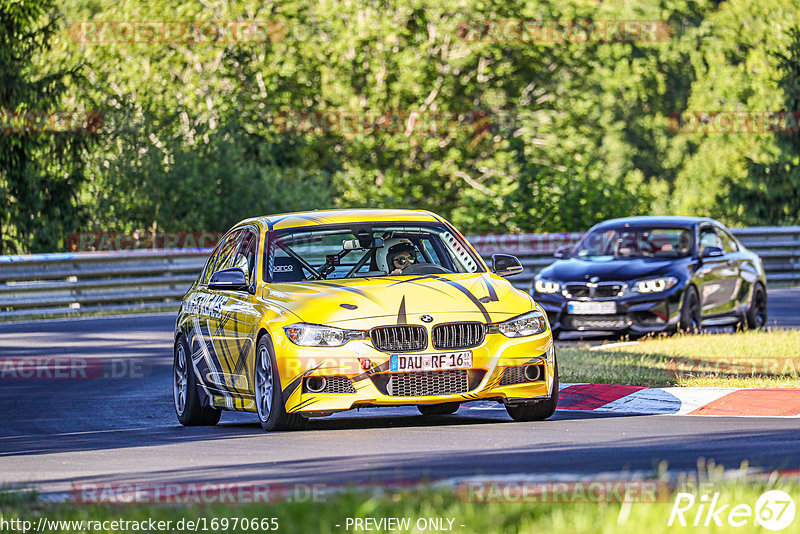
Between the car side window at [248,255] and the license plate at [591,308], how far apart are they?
665cm

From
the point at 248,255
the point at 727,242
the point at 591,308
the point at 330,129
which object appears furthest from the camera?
the point at 330,129

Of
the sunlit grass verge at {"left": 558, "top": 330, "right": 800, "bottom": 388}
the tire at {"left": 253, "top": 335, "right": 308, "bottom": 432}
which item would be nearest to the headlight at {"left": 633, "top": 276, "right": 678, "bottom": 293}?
the sunlit grass verge at {"left": 558, "top": 330, "right": 800, "bottom": 388}

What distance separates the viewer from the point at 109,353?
19141mm

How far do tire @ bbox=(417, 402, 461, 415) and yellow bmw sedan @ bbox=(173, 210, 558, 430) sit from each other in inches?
0.5

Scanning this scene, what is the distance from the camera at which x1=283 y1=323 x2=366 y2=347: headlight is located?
10.5 meters

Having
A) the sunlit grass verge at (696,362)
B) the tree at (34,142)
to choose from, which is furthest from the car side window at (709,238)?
the tree at (34,142)

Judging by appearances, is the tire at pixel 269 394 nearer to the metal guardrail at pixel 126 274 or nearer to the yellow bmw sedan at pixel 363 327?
the yellow bmw sedan at pixel 363 327

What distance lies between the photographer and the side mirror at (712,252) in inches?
742

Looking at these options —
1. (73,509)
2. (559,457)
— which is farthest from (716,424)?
(73,509)

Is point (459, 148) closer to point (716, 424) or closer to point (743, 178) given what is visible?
point (743, 178)

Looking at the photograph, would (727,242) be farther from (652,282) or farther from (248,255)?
(248,255)

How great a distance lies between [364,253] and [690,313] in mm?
7551

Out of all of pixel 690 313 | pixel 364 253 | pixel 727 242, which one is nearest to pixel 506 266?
pixel 364 253

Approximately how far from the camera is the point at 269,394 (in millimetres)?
10938
